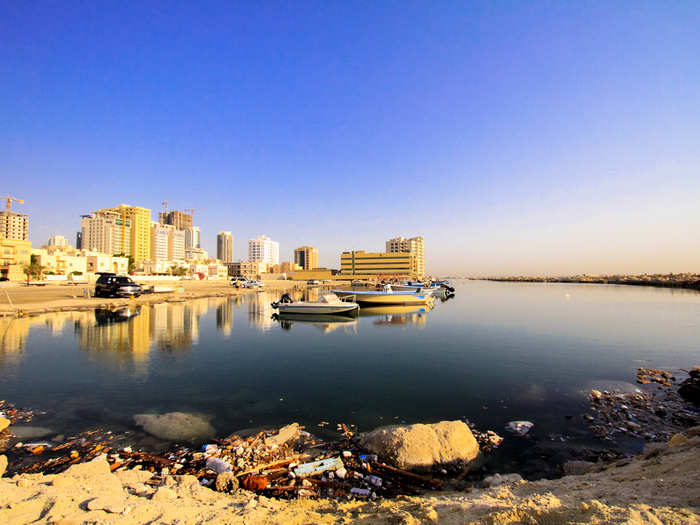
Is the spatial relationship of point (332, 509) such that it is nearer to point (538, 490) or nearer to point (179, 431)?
point (538, 490)

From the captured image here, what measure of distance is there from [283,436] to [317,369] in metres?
6.75

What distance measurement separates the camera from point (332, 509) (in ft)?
16.2

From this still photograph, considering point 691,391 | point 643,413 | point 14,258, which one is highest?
point 14,258

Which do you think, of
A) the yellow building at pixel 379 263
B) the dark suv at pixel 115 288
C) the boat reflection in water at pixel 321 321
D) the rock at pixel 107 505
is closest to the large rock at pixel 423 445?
the rock at pixel 107 505

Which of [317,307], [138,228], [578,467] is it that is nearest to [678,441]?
[578,467]

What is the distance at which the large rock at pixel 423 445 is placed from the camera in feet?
22.0

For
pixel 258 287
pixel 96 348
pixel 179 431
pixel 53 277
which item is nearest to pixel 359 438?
pixel 179 431

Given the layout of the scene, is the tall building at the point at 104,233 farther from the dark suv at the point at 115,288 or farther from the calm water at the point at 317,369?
the calm water at the point at 317,369

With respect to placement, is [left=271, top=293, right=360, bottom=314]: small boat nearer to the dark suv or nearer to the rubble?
the rubble

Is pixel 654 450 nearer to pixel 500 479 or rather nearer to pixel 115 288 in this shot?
pixel 500 479

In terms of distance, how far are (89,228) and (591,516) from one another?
24804cm

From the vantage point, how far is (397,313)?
38.3m

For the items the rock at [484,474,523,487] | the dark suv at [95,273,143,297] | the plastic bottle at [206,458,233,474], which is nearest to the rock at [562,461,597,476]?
the rock at [484,474,523,487]

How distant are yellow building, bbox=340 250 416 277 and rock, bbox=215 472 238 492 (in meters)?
152
